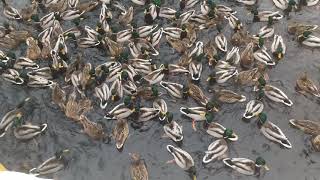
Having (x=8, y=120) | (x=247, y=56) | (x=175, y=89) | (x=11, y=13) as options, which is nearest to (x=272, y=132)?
(x=247, y=56)

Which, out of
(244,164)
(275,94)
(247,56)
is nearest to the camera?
(244,164)

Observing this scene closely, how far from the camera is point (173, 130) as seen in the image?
12.8 meters

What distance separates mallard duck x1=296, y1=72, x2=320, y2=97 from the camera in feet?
44.5

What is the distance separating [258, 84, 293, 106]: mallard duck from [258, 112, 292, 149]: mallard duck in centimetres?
91

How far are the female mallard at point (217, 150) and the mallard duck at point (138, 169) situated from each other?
1.71 metres

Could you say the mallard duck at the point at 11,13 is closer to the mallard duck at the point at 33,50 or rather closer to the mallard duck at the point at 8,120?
the mallard duck at the point at 33,50

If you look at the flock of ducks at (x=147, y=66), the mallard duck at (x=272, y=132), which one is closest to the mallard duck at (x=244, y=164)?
the flock of ducks at (x=147, y=66)

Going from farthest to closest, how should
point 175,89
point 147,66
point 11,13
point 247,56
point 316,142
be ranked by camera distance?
point 11,13, point 247,56, point 147,66, point 175,89, point 316,142

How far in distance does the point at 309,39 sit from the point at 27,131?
9.84 meters

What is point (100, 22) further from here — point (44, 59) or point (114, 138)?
point (114, 138)

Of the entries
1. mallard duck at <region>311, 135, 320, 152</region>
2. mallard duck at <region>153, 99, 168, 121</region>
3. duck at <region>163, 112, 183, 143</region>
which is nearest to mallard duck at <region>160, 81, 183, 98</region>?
mallard duck at <region>153, 99, 168, 121</region>

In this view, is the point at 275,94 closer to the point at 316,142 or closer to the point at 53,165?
the point at 316,142

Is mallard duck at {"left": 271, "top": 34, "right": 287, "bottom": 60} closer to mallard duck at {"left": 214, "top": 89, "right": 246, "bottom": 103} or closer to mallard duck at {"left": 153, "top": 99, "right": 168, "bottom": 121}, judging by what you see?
mallard duck at {"left": 214, "top": 89, "right": 246, "bottom": 103}

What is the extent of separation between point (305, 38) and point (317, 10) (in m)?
1.95
